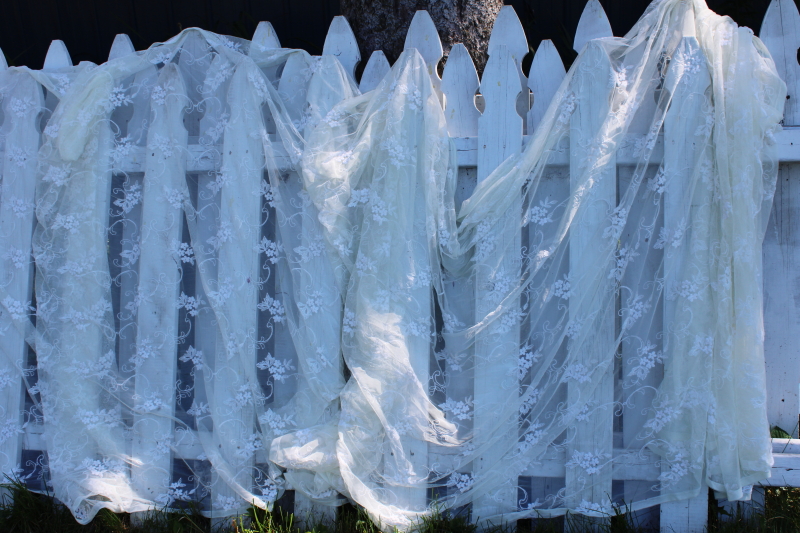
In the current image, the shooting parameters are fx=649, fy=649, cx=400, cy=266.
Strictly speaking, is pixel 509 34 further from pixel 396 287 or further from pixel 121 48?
pixel 121 48

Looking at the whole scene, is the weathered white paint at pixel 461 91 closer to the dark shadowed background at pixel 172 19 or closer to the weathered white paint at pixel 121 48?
the weathered white paint at pixel 121 48

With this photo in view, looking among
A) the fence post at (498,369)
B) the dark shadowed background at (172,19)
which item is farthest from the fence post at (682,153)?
the dark shadowed background at (172,19)

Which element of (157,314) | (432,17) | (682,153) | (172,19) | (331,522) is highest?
(172,19)

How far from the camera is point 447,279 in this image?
2.40 meters

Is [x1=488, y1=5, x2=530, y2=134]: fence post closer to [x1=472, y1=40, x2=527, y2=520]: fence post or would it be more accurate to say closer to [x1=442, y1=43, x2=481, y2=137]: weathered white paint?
[x1=442, y1=43, x2=481, y2=137]: weathered white paint

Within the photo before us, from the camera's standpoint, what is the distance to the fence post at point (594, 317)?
2277mm

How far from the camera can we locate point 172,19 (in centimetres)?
485

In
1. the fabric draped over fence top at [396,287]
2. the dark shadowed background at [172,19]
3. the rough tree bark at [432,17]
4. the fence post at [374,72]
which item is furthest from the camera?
the dark shadowed background at [172,19]

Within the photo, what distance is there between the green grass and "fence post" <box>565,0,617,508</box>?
0.13m

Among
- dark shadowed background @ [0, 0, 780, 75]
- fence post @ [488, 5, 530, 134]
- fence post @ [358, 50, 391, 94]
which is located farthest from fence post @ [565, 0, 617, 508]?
dark shadowed background @ [0, 0, 780, 75]

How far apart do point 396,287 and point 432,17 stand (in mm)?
1278

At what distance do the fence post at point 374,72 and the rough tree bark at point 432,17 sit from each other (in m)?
0.43

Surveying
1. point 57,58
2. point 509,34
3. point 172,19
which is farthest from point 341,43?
point 172,19

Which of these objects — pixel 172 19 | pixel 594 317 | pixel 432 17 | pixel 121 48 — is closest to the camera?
pixel 594 317
